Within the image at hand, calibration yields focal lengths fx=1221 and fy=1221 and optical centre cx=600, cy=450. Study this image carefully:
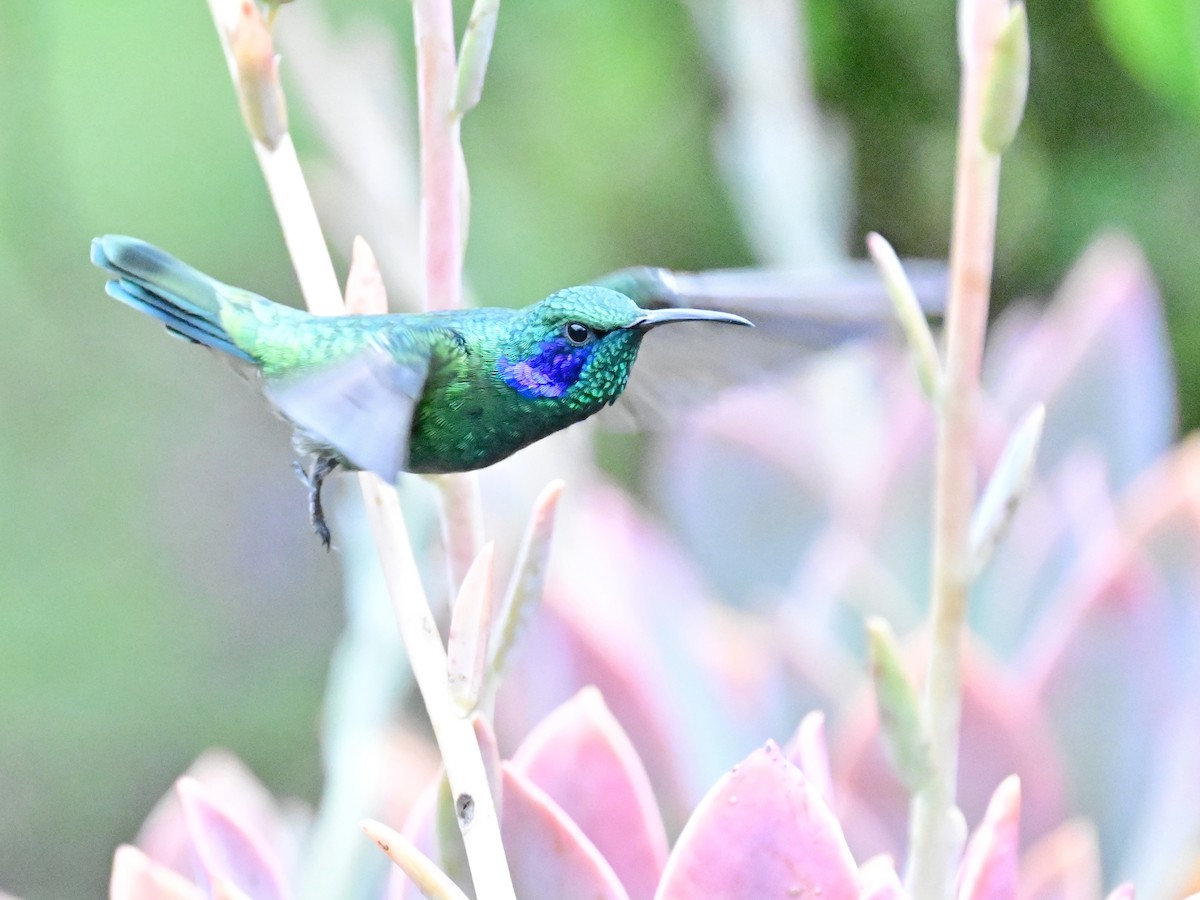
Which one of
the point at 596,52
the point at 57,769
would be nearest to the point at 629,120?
the point at 596,52

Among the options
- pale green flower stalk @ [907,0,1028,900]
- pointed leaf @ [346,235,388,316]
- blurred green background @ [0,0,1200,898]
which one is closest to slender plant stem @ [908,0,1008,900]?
pale green flower stalk @ [907,0,1028,900]

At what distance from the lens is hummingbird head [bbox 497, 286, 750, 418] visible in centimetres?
23

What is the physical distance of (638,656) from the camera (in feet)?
0.97

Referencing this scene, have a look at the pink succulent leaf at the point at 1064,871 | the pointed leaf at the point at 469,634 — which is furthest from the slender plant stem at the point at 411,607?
the pink succulent leaf at the point at 1064,871

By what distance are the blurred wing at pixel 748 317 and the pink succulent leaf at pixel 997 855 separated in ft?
0.33

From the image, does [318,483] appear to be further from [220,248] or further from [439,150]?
[220,248]

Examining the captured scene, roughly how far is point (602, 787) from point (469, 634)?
1.9 inches

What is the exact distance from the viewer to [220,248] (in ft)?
2.37

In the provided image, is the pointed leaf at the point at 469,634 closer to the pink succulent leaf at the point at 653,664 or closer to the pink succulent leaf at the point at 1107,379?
the pink succulent leaf at the point at 653,664

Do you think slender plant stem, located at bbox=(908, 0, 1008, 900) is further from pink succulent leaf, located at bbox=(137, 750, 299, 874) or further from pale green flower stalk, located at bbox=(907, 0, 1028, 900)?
pink succulent leaf, located at bbox=(137, 750, 299, 874)

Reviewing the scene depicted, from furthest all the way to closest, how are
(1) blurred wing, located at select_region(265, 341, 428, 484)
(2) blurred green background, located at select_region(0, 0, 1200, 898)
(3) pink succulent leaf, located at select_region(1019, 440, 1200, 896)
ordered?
(2) blurred green background, located at select_region(0, 0, 1200, 898), (3) pink succulent leaf, located at select_region(1019, 440, 1200, 896), (1) blurred wing, located at select_region(265, 341, 428, 484)

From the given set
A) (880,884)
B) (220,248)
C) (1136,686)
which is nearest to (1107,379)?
(1136,686)

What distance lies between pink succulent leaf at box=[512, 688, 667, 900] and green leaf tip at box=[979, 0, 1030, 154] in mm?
124

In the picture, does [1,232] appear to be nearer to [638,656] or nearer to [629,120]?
[629,120]
